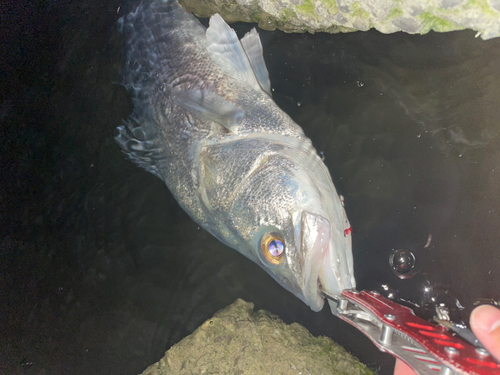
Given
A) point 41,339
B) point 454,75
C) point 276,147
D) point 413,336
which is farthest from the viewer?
point 41,339

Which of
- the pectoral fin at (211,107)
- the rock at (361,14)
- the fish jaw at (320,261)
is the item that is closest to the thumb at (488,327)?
the fish jaw at (320,261)

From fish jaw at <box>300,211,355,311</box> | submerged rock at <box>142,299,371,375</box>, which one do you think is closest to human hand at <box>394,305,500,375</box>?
Answer: fish jaw at <box>300,211,355,311</box>

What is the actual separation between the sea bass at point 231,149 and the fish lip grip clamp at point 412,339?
0.54ft

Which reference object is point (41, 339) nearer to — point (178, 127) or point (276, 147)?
point (178, 127)

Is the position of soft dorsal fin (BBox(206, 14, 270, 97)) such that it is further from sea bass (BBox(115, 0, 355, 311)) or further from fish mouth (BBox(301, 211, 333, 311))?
fish mouth (BBox(301, 211, 333, 311))

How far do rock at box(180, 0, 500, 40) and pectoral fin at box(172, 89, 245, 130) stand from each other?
3.40 ft

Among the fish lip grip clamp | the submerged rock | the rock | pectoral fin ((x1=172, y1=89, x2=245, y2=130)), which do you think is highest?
the rock

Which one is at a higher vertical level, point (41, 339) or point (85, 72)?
point (85, 72)

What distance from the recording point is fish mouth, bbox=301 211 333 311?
5.51ft

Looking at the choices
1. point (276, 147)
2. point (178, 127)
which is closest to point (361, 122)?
point (276, 147)

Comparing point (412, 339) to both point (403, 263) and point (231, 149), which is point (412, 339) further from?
point (231, 149)

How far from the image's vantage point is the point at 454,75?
2.32 meters

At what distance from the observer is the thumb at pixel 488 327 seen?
137 centimetres

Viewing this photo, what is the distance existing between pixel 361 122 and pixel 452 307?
64.3 inches
